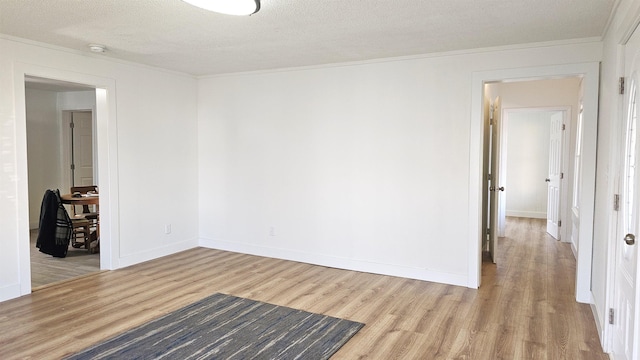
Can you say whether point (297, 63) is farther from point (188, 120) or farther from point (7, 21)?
point (7, 21)

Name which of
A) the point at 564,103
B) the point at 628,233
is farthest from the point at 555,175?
the point at 628,233

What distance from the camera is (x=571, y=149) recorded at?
21.4 feet

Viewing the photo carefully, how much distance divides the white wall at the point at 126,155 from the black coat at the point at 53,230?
919 millimetres

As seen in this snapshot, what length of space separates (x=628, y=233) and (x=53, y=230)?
5.73m

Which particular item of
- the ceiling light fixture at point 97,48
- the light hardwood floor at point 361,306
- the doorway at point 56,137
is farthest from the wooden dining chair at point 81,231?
the ceiling light fixture at point 97,48

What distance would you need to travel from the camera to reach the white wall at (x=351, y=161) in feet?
14.2

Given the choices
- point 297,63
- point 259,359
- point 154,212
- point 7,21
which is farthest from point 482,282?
point 7,21

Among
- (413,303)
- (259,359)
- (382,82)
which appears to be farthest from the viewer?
(382,82)

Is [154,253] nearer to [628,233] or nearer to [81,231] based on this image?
[81,231]

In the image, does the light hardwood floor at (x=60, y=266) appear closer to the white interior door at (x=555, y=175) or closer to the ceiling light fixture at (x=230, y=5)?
the ceiling light fixture at (x=230, y=5)

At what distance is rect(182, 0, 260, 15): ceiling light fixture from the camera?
267 centimetres

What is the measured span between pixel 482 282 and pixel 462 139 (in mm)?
1482

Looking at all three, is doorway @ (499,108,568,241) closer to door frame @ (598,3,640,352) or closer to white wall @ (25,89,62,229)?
door frame @ (598,3,640,352)

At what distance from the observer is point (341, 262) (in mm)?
4977
